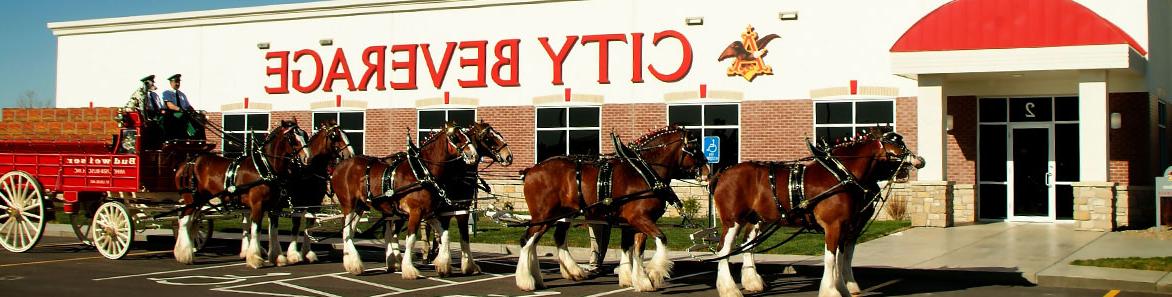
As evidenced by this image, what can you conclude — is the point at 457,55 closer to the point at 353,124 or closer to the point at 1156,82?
the point at 353,124

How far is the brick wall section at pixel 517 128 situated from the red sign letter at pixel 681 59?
3596mm

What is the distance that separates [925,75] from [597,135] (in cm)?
858

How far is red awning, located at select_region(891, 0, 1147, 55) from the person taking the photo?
21141 millimetres

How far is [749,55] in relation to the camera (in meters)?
26.4

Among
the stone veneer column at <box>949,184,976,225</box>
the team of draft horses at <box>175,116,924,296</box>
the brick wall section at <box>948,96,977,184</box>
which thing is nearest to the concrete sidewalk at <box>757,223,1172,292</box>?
the stone veneer column at <box>949,184,976,225</box>

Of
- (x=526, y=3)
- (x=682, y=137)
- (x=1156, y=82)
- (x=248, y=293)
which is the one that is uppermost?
(x=526, y=3)

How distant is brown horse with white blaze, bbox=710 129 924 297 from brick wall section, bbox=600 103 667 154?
14474mm

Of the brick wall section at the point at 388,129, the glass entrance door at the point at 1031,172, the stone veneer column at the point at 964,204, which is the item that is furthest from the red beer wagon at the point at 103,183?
the glass entrance door at the point at 1031,172

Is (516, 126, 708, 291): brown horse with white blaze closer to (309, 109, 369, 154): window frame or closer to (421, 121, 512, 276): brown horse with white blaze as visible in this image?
(421, 121, 512, 276): brown horse with white blaze

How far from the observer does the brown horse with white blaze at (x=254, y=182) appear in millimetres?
16016

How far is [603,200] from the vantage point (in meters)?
13.3

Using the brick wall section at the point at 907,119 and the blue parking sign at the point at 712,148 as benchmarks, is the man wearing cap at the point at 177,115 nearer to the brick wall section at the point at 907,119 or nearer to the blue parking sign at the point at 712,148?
the blue parking sign at the point at 712,148

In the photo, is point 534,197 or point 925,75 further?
point 925,75

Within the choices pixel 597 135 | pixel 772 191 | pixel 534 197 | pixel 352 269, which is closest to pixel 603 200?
pixel 534 197
